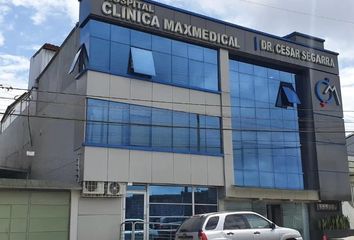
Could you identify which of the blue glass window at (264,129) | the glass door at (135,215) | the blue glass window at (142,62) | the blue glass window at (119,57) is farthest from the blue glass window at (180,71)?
the glass door at (135,215)

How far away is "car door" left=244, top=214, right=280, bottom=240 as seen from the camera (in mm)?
14906

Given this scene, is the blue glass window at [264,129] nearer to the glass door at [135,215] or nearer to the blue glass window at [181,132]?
the blue glass window at [181,132]

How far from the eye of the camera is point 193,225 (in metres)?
14.7

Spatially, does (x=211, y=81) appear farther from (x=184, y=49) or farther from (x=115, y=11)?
(x=115, y=11)

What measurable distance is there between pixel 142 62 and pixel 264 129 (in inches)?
339

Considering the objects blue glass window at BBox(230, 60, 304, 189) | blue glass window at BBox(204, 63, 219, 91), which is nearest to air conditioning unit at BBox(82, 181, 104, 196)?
blue glass window at BBox(230, 60, 304, 189)

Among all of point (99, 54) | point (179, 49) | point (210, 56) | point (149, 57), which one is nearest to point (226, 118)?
point (210, 56)

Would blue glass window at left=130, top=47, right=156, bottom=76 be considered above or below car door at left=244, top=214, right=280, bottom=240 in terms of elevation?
above

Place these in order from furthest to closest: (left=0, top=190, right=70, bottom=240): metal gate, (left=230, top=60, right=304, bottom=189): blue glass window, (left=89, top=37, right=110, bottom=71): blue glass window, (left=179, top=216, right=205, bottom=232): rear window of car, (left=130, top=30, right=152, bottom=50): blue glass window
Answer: (left=230, top=60, right=304, bottom=189): blue glass window < (left=130, top=30, right=152, bottom=50): blue glass window < (left=89, top=37, right=110, bottom=71): blue glass window < (left=0, top=190, right=70, bottom=240): metal gate < (left=179, top=216, right=205, bottom=232): rear window of car

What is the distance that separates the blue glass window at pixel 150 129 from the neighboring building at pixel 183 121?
0.17ft

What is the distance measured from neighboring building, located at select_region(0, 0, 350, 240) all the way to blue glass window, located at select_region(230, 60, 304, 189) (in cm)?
7

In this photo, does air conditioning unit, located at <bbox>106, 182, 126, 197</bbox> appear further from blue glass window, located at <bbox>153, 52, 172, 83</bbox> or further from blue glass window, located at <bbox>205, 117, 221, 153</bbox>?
blue glass window, located at <bbox>153, 52, 172, 83</bbox>

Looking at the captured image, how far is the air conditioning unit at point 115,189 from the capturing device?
19750mm

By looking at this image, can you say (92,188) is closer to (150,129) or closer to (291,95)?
(150,129)
